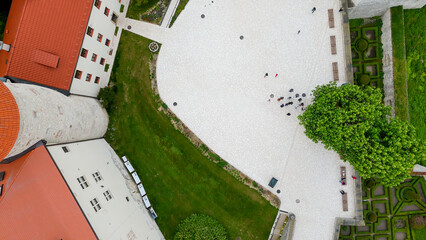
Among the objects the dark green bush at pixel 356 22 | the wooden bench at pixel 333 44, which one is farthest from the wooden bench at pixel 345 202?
the dark green bush at pixel 356 22

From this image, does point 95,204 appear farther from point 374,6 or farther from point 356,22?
point 374,6

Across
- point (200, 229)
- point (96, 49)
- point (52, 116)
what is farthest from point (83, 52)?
point (200, 229)

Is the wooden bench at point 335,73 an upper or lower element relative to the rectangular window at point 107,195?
Answer: upper

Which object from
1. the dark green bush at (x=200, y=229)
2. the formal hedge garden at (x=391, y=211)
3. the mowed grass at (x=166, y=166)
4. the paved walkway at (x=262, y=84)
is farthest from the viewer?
the formal hedge garden at (x=391, y=211)

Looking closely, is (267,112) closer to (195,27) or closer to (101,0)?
(195,27)

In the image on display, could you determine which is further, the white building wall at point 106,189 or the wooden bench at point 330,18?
the wooden bench at point 330,18

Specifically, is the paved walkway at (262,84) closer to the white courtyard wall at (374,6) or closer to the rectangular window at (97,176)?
the white courtyard wall at (374,6)

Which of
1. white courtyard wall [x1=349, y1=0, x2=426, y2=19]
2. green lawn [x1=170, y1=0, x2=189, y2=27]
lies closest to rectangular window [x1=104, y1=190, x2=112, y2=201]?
green lawn [x1=170, y1=0, x2=189, y2=27]

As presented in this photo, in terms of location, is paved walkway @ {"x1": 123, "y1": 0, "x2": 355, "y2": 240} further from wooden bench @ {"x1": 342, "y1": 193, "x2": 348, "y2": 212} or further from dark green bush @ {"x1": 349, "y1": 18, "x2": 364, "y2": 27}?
dark green bush @ {"x1": 349, "y1": 18, "x2": 364, "y2": 27}
